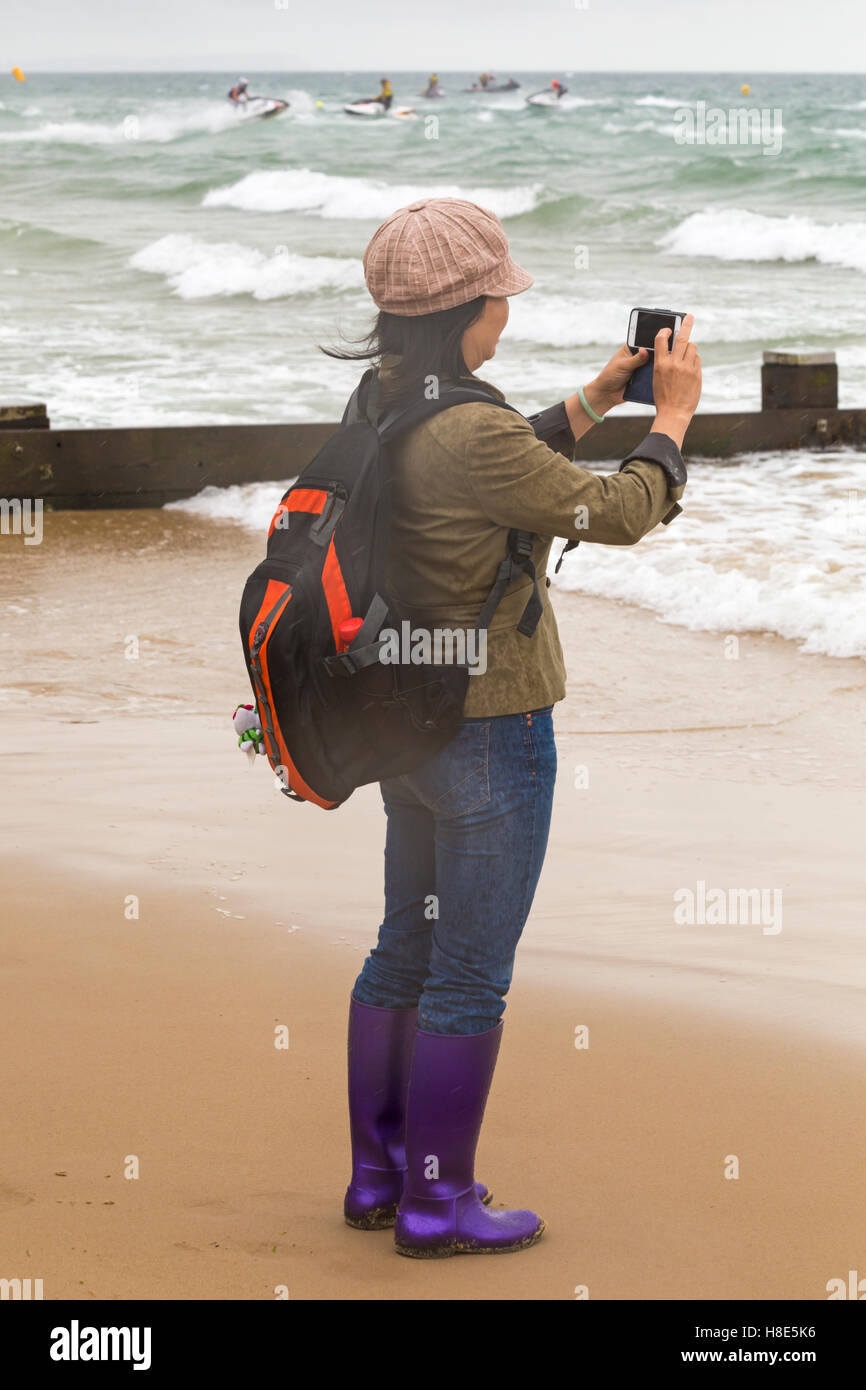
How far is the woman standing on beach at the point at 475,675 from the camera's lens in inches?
87.4

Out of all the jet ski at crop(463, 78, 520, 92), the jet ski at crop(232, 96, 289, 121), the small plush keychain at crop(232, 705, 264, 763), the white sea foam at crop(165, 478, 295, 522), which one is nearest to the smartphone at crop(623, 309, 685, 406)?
the small plush keychain at crop(232, 705, 264, 763)

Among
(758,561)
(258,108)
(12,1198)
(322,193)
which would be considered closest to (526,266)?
(322,193)

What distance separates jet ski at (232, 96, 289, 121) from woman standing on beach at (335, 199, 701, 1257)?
52428mm

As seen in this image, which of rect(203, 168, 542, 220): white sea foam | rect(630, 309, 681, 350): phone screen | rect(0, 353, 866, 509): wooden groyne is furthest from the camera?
rect(203, 168, 542, 220): white sea foam

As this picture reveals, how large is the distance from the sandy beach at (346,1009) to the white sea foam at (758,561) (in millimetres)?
1118

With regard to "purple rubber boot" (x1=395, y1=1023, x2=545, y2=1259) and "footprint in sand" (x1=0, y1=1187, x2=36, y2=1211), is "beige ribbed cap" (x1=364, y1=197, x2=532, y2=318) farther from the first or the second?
"footprint in sand" (x1=0, y1=1187, x2=36, y2=1211)

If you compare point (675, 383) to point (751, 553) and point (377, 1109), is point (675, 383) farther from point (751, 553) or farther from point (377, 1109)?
point (751, 553)

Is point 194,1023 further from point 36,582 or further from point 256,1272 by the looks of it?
point 36,582

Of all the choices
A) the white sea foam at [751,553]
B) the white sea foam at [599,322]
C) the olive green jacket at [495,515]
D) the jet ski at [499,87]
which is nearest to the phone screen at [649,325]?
the olive green jacket at [495,515]

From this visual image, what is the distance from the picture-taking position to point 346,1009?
134 inches

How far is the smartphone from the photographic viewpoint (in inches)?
97.7

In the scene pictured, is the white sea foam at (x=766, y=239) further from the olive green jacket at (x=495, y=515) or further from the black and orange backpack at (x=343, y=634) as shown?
the black and orange backpack at (x=343, y=634)

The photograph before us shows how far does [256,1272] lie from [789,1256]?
0.90m

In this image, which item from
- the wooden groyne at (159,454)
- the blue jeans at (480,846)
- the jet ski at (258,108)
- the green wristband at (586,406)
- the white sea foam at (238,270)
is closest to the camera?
the blue jeans at (480,846)
